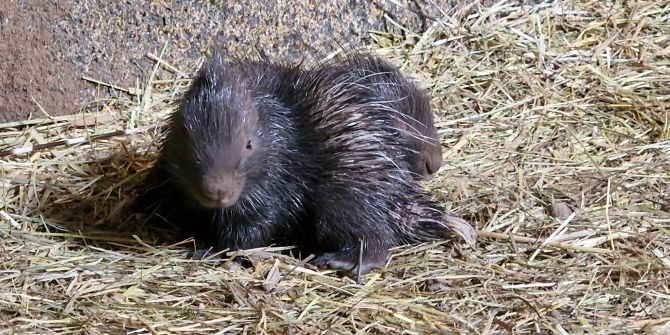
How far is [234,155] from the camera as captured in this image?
12.1ft

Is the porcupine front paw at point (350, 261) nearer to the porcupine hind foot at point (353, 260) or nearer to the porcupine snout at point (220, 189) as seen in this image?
the porcupine hind foot at point (353, 260)

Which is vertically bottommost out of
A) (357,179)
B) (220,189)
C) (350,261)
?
(350,261)

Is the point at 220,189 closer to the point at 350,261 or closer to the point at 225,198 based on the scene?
the point at 225,198

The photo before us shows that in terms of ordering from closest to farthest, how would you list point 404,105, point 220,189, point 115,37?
point 220,189, point 404,105, point 115,37

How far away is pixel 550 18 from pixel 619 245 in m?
2.22

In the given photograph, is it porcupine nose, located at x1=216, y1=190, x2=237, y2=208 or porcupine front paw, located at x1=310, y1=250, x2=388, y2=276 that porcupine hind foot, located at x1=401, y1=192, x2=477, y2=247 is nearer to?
porcupine front paw, located at x1=310, y1=250, x2=388, y2=276

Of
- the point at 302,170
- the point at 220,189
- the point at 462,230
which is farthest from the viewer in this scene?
the point at 462,230

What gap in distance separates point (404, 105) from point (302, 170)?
0.62 metres

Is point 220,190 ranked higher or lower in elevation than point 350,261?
higher

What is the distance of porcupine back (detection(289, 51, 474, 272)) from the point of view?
4.04m

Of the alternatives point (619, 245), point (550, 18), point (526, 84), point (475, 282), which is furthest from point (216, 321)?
point (550, 18)

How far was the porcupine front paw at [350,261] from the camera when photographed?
4.00 metres

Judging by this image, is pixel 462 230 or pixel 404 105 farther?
pixel 404 105

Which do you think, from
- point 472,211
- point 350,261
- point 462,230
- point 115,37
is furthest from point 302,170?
point 115,37
